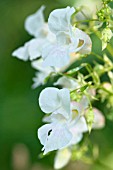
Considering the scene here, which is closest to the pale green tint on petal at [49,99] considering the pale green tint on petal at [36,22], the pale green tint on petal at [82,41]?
the pale green tint on petal at [82,41]

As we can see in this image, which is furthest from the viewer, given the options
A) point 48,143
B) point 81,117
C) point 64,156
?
point 64,156

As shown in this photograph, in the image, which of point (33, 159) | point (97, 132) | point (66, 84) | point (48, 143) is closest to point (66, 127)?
point (48, 143)

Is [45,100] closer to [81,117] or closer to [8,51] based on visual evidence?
[81,117]

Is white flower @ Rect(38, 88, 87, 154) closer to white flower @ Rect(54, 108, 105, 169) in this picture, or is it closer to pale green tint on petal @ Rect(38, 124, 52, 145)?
pale green tint on petal @ Rect(38, 124, 52, 145)

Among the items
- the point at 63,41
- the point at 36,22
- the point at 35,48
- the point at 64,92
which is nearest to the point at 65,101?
the point at 64,92

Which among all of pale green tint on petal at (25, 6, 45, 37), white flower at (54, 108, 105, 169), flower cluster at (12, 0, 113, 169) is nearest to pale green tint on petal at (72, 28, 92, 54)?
flower cluster at (12, 0, 113, 169)

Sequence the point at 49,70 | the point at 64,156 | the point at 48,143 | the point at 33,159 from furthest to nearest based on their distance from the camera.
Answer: the point at 33,159
the point at 64,156
the point at 49,70
the point at 48,143

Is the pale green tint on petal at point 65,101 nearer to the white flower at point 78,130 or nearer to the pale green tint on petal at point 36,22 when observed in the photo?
the white flower at point 78,130
